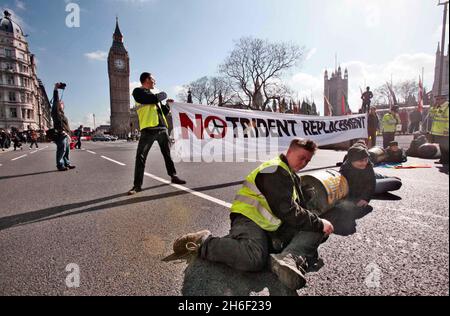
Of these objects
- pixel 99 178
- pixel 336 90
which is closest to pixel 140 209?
pixel 99 178

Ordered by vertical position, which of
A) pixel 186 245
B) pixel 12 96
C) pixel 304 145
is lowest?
pixel 186 245

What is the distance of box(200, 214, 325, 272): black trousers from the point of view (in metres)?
1.96

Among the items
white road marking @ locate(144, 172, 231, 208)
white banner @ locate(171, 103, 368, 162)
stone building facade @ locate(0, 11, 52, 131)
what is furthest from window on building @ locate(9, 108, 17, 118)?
white banner @ locate(171, 103, 368, 162)

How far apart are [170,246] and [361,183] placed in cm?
280

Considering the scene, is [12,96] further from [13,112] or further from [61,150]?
[61,150]

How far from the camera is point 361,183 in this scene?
3.67m

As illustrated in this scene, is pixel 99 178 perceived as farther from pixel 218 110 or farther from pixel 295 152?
pixel 295 152

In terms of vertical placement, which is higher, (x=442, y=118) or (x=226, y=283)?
(x=442, y=118)

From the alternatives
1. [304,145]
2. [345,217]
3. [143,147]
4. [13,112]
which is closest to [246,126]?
[143,147]

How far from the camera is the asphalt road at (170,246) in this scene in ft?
5.86

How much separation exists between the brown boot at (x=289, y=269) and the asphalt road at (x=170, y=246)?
0.22 feet

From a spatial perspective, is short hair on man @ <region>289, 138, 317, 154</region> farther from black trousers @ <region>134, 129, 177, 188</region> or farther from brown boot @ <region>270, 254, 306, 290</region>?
black trousers @ <region>134, 129, 177, 188</region>

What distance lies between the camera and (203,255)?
2129mm

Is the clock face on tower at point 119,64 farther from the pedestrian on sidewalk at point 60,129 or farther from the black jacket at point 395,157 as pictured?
the black jacket at point 395,157
